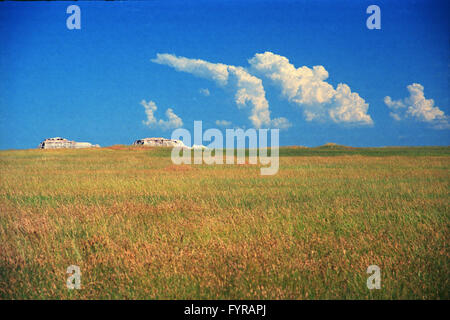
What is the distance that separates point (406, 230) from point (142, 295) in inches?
253

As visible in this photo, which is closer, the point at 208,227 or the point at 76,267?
the point at 76,267

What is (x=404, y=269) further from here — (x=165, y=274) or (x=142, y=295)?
(x=142, y=295)

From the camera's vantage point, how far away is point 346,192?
42.1 feet

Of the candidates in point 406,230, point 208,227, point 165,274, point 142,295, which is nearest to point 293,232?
point 208,227
